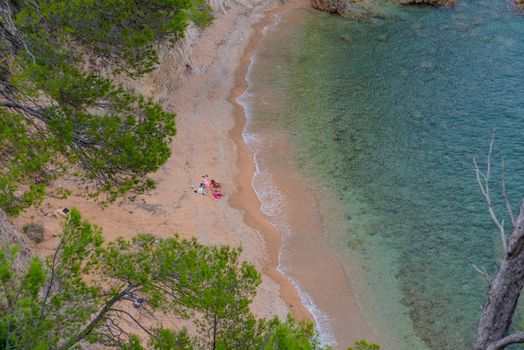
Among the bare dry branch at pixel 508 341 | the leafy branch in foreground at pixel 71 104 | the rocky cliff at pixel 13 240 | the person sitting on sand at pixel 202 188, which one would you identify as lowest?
the bare dry branch at pixel 508 341

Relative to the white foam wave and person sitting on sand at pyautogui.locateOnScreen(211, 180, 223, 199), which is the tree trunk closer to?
the white foam wave

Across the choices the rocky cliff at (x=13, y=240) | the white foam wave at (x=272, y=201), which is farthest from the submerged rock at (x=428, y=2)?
the rocky cliff at (x=13, y=240)

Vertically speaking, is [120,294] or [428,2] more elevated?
[428,2]

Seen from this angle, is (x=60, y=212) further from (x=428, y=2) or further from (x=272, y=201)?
(x=428, y=2)

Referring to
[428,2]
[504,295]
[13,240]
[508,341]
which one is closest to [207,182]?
[13,240]

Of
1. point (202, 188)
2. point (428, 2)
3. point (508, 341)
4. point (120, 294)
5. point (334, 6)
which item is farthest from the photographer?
point (428, 2)

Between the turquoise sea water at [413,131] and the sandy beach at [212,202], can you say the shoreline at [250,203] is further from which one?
the turquoise sea water at [413,131]

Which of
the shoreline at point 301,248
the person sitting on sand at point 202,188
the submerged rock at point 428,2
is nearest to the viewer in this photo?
the shoreline at point 301,248

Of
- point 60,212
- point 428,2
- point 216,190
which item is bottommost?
point 60,212
